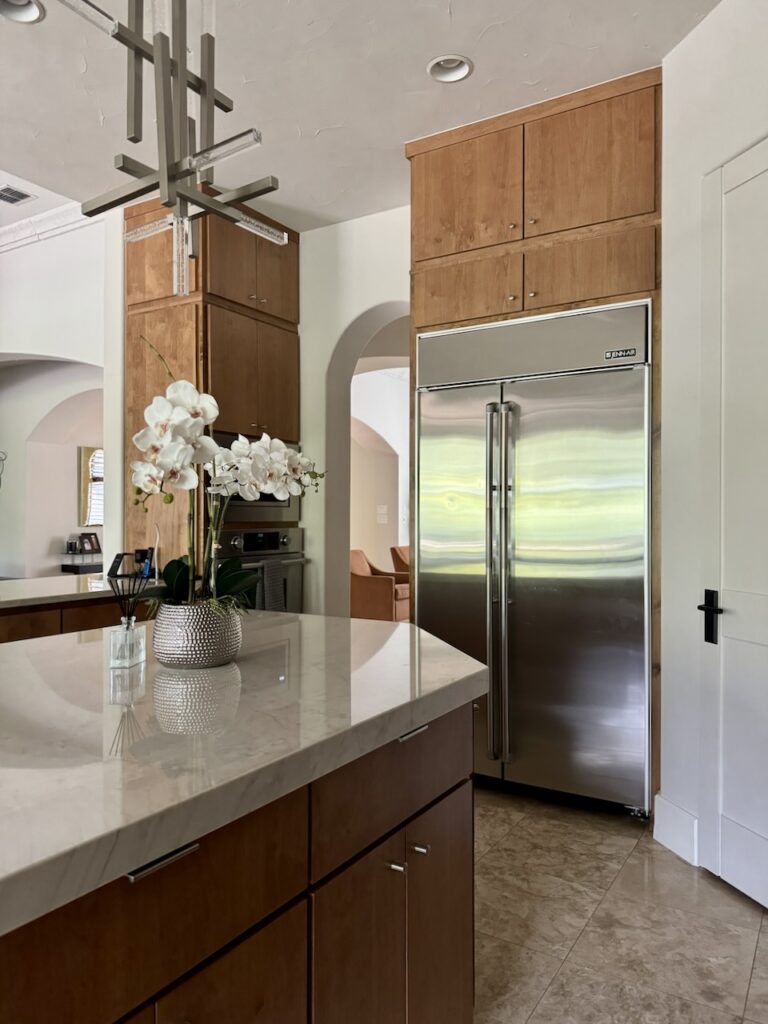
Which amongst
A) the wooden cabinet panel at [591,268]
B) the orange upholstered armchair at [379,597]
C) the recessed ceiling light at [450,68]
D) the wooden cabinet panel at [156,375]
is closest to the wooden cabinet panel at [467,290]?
the wooden cabinet panel at [591,268]

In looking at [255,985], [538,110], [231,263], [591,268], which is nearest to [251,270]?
[231,263]

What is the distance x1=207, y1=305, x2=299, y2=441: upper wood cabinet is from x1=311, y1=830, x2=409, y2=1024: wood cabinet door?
9.90ft

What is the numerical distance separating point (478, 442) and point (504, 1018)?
2.17 m

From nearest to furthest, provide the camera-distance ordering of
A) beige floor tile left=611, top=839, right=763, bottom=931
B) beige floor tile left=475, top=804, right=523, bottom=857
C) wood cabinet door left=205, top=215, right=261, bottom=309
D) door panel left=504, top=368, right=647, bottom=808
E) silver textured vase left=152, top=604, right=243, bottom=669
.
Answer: silver textured vase left=152, top=604, right=243, bottom=669 → beige floor tile left=611, top=839, right=763, bottom=931 → beige floor tile left=475, top=804, right=523, bottom=857 → door panel left=504, top=368, right=647, bottom=808 → wood cabinet door left=205, top=215, right=261, bottom=309

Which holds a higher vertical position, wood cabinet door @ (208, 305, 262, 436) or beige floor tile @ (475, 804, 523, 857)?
wood cabinet door @ (208, 305, 262, 436)

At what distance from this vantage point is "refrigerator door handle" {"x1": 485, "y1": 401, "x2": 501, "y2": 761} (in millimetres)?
3311

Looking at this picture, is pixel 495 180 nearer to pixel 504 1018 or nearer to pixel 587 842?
pixel 587 842

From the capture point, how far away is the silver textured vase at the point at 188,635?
1.58 meters

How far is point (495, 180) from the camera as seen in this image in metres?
3.37

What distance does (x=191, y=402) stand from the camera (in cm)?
145

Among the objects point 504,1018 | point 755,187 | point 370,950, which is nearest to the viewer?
point 370,950

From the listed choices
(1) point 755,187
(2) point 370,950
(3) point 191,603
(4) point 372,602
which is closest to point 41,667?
(3) point 191,603

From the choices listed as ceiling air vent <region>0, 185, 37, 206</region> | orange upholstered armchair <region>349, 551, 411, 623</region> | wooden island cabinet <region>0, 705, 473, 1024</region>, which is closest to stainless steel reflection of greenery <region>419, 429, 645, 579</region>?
wooden island cabinet <region>0, 705, 473, 1024</region>

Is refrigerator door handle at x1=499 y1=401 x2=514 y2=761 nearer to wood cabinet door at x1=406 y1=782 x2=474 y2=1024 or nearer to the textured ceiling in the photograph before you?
the textured ceiling
